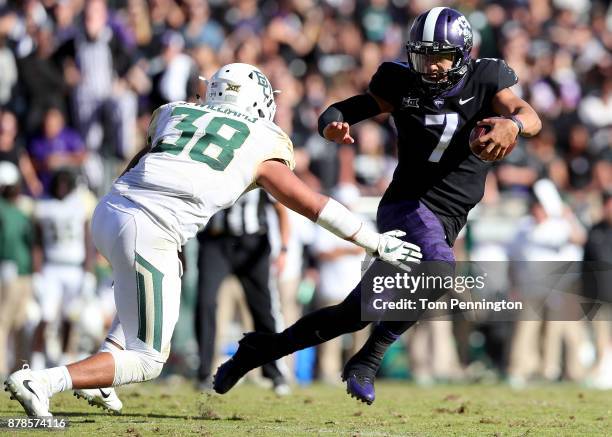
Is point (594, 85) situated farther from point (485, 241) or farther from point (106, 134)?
point (106, 134)

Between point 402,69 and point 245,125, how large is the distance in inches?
55.6

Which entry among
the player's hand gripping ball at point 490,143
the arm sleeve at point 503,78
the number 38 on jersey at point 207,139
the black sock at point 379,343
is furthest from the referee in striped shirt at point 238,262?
the player's hand gripping ball at point 490,143

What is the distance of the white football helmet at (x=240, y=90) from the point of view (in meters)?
6.92

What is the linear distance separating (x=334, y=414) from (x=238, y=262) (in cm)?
292

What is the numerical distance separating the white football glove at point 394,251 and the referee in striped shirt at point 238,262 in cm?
388

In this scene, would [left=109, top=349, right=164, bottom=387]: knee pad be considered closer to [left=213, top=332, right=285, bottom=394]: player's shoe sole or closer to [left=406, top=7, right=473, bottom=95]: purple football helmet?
[left=213, top=332, right=285, bottom=394]: player's shoe sole

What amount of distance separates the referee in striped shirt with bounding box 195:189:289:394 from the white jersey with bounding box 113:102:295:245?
12.2ft

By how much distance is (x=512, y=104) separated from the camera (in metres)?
7.32

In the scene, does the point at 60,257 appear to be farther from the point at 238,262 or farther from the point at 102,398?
the point at 102,398

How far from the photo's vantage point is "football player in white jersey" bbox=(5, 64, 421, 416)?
6.41 m

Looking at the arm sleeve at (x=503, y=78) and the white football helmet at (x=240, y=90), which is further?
the arm sleeve at (x=503, y=78)

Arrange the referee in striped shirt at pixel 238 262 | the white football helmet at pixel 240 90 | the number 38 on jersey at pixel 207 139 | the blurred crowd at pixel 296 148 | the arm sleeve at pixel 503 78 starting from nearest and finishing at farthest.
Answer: the number 38 on jersey at pixel 207 139, the white football helmet at pixel 240 90, the arm sleeve at pixel 503 78, the referee in striped shirt at pixel 238 262, the blurred crowd at pixel 296 148

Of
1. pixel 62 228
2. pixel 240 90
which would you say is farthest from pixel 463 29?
pixel 62 228

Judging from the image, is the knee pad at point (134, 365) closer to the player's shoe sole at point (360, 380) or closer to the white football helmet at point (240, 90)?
the player's shoe sole at point (360, 380)
